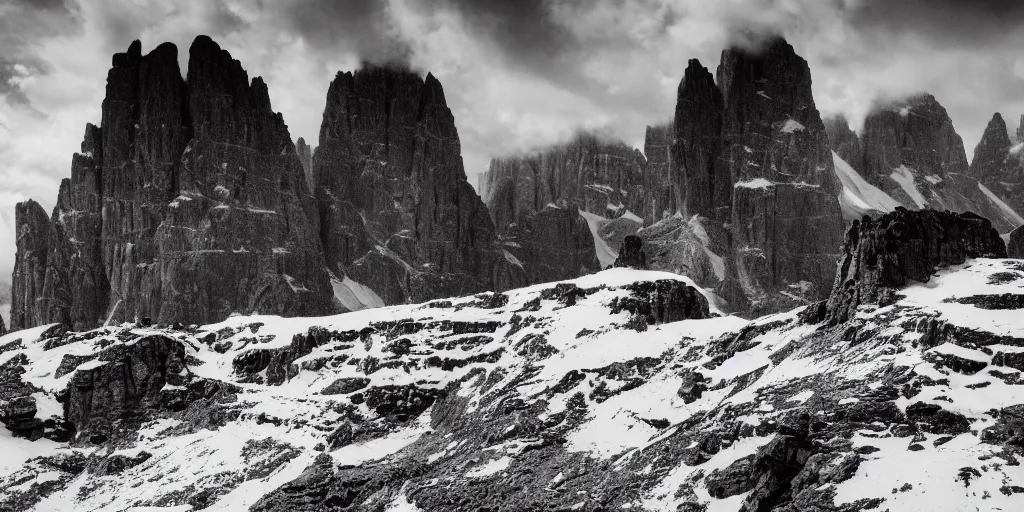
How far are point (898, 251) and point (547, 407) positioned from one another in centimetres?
4331

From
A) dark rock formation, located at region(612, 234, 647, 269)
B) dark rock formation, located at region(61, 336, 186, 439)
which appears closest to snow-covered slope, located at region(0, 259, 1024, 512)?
dark rock formation, located at region(61, 336, 186, 439)

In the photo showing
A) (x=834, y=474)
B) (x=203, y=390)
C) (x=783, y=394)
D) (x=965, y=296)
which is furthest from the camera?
(x=203, y=390)

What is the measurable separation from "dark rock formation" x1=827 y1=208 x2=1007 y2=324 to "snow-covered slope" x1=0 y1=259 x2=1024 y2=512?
123 inches

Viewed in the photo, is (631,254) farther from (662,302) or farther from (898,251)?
(898,251)

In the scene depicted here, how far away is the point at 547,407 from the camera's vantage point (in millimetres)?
140250

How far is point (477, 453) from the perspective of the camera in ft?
436

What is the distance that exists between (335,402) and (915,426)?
92054 millimetres

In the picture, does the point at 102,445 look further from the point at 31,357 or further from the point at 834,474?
the point at 834,474

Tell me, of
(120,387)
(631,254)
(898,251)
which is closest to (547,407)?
(898,251)

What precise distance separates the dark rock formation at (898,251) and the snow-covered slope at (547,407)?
10.2 ft

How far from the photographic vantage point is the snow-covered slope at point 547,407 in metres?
96.1

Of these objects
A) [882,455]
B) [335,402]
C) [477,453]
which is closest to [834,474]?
[882,455]

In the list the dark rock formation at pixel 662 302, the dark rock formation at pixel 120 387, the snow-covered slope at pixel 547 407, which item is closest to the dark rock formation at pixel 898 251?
the snow-covered slope at pixel 547 407

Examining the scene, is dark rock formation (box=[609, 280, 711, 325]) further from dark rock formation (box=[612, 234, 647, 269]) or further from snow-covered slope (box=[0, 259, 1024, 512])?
dark rock formation (box=[612, 234, 647, 269])
